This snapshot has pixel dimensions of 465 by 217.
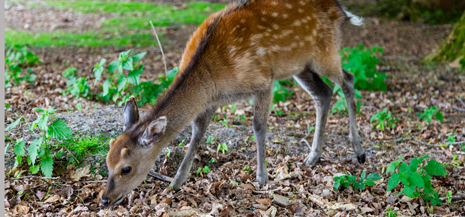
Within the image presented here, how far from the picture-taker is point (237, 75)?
4016 mm

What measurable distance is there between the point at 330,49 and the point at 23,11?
12.3m

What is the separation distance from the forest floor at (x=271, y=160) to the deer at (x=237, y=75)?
25 cm

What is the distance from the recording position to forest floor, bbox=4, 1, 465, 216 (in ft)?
12.1

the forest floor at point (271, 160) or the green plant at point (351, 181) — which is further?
the green plant at point (351, 181)

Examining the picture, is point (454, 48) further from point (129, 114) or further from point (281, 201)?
point (129, 114)

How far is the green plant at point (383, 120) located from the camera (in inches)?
220

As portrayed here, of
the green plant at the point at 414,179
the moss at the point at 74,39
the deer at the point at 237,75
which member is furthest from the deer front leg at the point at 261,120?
the moss at the point at 74,39

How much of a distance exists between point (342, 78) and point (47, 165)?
336 centimetres

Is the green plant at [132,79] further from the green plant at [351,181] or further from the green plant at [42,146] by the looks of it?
→ the green plant at [351,181]

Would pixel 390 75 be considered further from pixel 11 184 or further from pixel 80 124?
pixel 11 184

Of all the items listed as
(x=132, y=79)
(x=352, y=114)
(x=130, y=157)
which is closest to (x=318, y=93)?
(x=352, y=114)

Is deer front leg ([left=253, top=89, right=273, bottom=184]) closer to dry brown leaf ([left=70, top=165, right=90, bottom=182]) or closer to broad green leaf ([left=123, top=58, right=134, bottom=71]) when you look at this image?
broad green leaf ([left=123, top=58, right=134, bottom=71])

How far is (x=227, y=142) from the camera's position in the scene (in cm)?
481

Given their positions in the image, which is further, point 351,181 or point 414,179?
point 351,181
